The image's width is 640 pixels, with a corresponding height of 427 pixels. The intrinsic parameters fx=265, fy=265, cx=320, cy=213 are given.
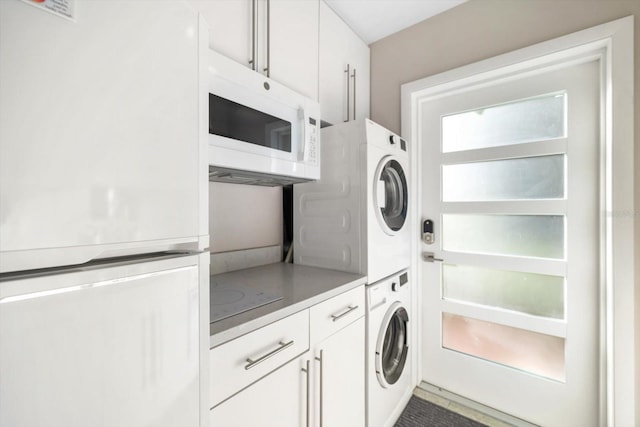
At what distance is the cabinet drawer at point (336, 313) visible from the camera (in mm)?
1071

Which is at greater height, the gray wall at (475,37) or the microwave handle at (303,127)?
the gray wall at (475,37)

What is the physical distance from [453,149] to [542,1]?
37.2 inches

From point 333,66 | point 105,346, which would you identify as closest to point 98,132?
point 105,346

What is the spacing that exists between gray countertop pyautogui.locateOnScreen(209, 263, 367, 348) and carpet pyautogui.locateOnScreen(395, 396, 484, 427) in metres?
1.12

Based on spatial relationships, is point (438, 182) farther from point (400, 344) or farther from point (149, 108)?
point (149, 108)

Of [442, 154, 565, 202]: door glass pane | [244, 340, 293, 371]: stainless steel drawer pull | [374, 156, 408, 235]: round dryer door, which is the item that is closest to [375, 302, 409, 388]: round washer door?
[374, 156, 408, 235]: round dryer door

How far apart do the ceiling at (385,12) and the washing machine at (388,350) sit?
1.88 metres

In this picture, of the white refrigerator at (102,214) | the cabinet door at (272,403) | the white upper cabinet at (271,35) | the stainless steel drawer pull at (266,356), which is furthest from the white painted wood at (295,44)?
the cabinet door at (272,403)

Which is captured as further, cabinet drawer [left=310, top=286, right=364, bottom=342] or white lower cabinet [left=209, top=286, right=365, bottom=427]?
cabinet drawer [left=310, top=286, right=364, bottom=342]

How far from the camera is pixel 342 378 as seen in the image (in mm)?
1223

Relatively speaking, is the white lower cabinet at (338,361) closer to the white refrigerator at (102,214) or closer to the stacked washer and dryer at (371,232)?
the stacked washer and dryer at (371,232)

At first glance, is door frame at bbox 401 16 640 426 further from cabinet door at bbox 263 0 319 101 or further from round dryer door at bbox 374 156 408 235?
cabinet door at bbox 263 0 319 101

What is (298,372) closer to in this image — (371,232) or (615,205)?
(371,232)

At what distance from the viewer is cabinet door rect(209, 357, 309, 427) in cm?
76
